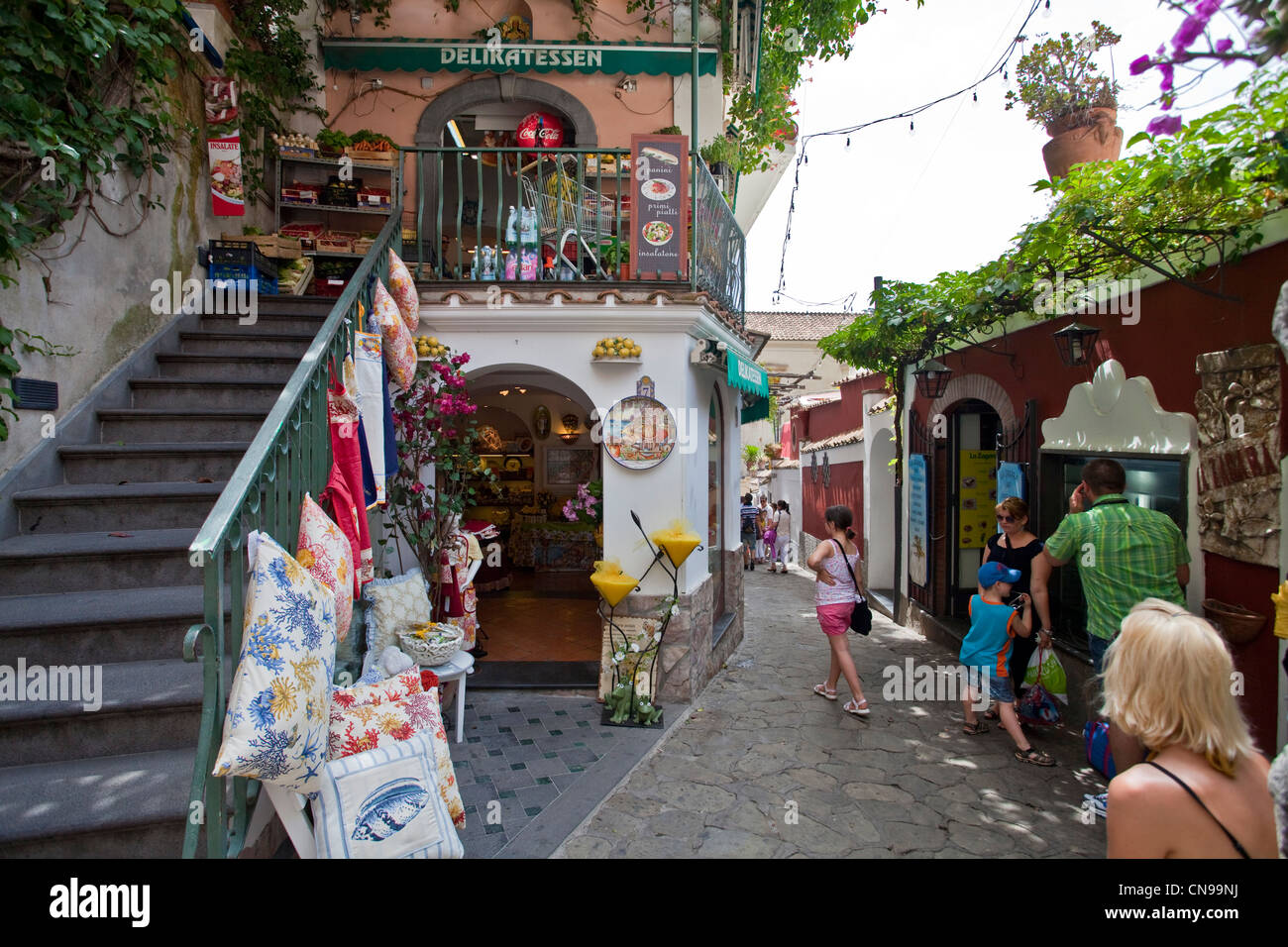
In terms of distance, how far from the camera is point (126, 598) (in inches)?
131

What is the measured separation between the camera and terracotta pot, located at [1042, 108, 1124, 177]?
6.15 meters

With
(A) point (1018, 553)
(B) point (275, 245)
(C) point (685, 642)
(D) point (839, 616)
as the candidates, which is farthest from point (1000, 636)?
(B) point (275, 245)

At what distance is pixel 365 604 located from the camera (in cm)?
421

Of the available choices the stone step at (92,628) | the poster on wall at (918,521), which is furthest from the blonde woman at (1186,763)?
the poster on wall at (918,521)

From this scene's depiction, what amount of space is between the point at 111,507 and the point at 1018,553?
5936 mm

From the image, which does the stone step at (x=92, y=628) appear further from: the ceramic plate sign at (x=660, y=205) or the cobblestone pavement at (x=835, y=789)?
the ceramic plate sign at (x=660, y=205)

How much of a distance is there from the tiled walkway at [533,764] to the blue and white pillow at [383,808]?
3.54 ft

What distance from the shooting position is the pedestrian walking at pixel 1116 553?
412 centimetres

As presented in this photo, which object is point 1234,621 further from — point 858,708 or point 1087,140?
point 1087,140

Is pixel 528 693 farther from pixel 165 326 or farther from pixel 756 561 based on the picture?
pixel 756 561

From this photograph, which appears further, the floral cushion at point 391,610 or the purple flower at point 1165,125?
the floral cushion at point 391,610

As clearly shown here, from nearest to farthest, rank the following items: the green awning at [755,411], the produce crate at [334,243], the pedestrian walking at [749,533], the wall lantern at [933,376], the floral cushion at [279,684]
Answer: the floral cushion at [279,684]
the produce crate at [334,243]
the wall lantern at [933,376]
the green awning at [755,411]
the pedestrian walking at [749,533]

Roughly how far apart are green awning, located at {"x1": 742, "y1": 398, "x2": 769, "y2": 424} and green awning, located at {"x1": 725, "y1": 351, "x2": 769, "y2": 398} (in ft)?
3.94
